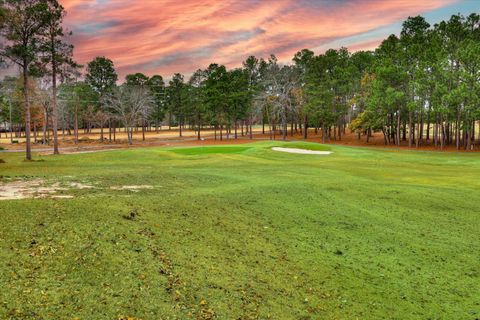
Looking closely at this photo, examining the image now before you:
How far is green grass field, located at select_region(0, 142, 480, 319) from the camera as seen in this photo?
7090mm

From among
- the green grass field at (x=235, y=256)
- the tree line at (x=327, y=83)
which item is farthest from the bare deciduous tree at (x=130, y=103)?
the green grass field at (x=235, y=256)

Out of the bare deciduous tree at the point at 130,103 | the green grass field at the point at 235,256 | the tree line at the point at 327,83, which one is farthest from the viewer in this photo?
the bare deciduous tree at the point at 130,103

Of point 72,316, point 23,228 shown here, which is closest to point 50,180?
point 23,228

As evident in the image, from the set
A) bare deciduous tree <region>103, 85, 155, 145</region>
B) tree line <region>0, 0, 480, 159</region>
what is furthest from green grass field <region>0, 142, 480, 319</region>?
bare deciduous tree <region>103, 85, 155, 145</region>

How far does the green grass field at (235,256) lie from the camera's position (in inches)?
279

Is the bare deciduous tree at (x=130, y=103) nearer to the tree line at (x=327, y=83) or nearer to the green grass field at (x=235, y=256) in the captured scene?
the tree line at (x=327, y=83)

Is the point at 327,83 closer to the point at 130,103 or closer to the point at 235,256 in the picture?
the point at 130,103

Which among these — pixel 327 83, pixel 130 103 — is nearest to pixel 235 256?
pixel 327 83

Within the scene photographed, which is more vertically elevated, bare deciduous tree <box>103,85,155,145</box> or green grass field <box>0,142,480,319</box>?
bare deciduous tree <box>103,85,155,145</box>

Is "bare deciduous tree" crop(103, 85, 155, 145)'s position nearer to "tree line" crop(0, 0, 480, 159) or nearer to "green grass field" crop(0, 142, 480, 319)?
"tree line" crop(0, 0, 480, 159)

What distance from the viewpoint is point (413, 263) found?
34.0 feet

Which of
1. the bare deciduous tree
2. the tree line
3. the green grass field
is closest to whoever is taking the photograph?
the green grass field

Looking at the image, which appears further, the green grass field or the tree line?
the tree line

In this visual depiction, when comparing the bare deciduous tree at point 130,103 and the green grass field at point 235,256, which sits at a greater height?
the bare deciduous tree at point 130,103
